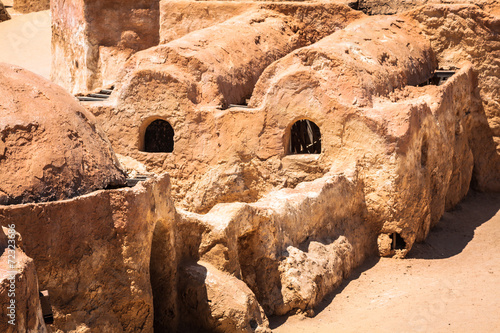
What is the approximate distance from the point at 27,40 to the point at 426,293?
25.2m

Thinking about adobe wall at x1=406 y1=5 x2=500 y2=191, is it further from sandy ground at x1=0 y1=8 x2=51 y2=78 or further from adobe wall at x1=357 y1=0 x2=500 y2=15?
sandy ground at x1=0 y1=8 x2=51 y2=78

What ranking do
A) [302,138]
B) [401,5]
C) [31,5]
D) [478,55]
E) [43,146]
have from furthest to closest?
[31,5] → [401,5] → [478,55] → [302,138] → [43,146]

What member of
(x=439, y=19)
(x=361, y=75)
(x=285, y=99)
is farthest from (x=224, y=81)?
(x=439, y=19)

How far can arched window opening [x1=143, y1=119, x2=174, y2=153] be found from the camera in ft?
43.7

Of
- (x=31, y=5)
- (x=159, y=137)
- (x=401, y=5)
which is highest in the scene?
(x=31, y=5)

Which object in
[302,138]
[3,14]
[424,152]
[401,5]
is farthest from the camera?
[3,14]

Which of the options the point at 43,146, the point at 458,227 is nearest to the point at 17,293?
the point at 43,146

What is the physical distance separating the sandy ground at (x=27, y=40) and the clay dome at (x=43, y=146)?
23.3 m

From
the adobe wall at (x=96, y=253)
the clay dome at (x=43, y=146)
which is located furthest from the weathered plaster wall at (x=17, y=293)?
the clay dome at (x=43, y=146)

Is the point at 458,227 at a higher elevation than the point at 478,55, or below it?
below

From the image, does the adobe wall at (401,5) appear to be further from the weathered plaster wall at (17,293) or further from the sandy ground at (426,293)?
the weathered plaster wall at (17,293)

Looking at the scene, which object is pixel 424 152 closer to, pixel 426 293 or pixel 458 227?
pixel 458 227

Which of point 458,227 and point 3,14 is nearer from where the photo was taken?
point 458,227

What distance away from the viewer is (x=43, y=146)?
23.7ft
